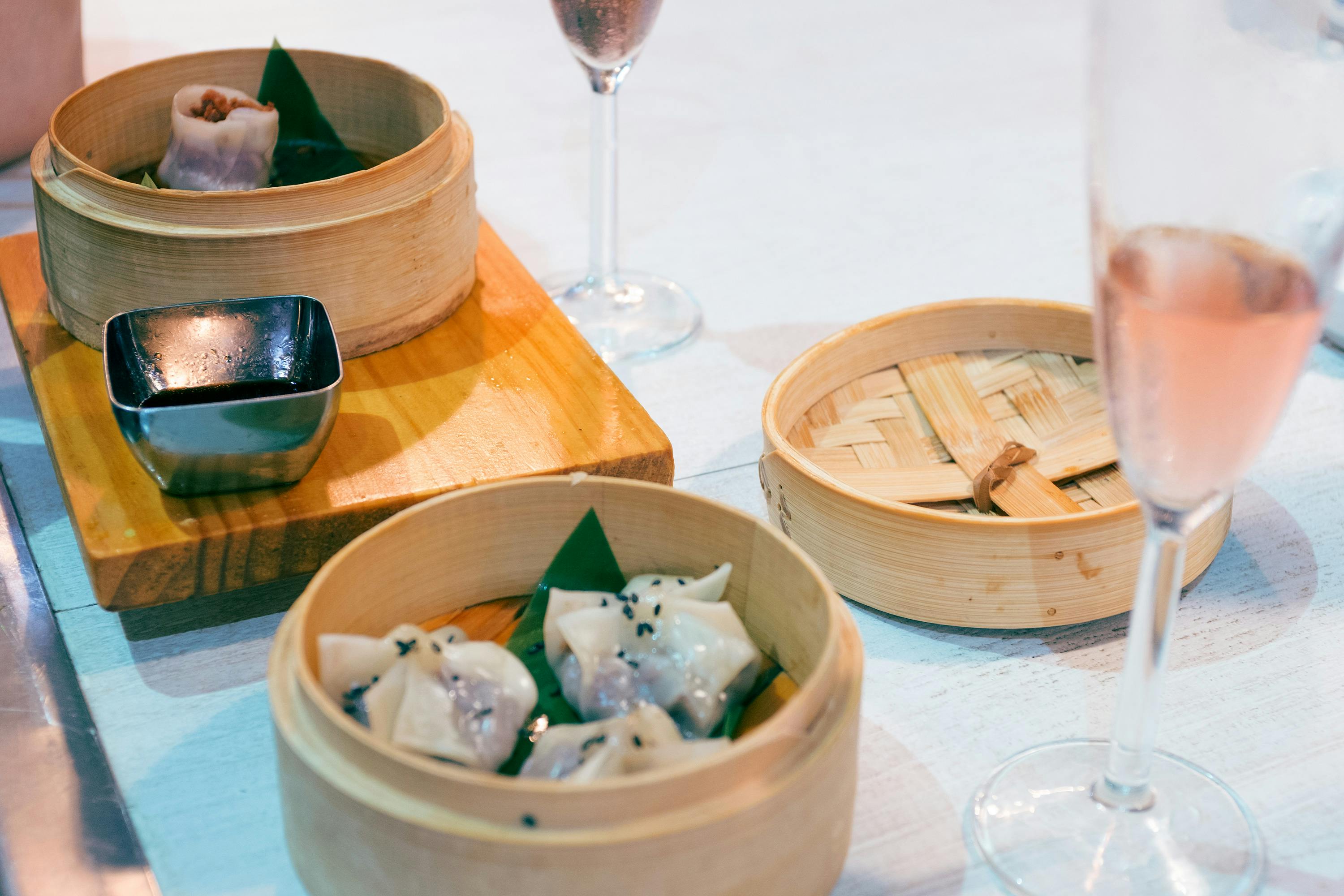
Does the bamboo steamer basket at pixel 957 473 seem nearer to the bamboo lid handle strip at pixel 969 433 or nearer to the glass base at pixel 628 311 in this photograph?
the bamboo lid handle strip at pixel 969 433

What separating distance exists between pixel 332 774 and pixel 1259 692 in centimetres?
62

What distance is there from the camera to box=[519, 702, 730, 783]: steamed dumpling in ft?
2.24

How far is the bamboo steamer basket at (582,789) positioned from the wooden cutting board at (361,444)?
0.50 ft

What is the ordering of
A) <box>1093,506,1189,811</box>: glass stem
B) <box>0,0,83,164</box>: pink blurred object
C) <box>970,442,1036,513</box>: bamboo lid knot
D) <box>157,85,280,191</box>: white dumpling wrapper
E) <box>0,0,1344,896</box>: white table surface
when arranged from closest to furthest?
1. <box>1093,506,1189,811</box>: glass stem
2. <box>0,0,1344,896</box>: white table surface
3. <box>970,442,1036,513</box>: bamboo lid knot
4. <box>157,85,280,191</box>: white dumpling wrapper
5. <box>0,0,83,164</box>: pink blurred object

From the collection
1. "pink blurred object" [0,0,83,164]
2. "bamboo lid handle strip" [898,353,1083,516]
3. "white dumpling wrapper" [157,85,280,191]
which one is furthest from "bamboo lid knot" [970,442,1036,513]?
"pink blurred object" [0,0,83,164]

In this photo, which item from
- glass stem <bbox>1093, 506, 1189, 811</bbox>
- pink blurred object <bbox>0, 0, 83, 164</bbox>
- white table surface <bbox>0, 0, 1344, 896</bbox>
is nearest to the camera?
glass stem <bbox>1093, 506, 1189, 811</bbox>

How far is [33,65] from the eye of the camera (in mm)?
1766

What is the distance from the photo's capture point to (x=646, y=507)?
0.83 m

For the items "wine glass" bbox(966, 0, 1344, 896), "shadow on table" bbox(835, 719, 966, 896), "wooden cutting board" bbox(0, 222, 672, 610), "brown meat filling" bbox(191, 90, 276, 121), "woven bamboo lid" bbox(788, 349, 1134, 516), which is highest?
"wine glass" bbox(966, 0, 1344, 896)

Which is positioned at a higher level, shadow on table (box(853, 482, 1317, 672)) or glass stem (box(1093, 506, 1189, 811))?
glass stem (box(1093, 506, 1189, 811))

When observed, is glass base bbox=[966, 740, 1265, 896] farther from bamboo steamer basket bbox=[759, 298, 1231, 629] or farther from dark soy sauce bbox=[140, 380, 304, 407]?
dark soy sauce bbox=[140, 380, 304, 407]

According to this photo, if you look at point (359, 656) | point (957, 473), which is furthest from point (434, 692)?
point (957, 473)

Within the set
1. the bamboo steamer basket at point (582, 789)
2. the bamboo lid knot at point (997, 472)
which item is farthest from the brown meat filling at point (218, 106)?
the bamboo lid knot at point (997, 472)

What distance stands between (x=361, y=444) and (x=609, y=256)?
1.61 feet
